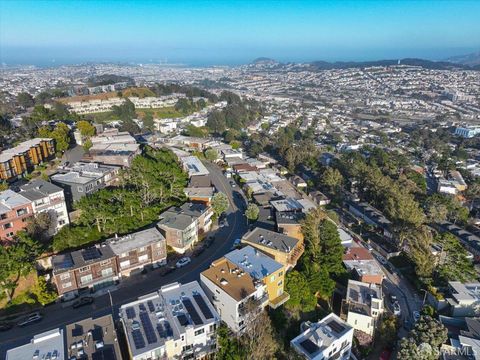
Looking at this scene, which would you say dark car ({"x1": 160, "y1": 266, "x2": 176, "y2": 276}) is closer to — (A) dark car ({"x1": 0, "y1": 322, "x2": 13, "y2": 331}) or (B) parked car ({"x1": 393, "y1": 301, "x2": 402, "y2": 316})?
(A) dark car ({"x1": 0, "y1": 322, "x2": 13, "y2": 331})

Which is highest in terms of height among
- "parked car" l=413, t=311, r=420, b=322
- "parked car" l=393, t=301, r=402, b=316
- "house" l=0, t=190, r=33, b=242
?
"house" l=0, t=190, r=33, b=242

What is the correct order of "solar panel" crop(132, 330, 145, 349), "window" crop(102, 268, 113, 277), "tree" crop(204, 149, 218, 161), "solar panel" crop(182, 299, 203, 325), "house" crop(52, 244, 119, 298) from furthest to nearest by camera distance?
"tree" crop(204, 149, 218, 161) < "window" crop(102, 268, 113, 277) < "house" crop(52, 244, 119, 298) < "solar panel" crop(182, 299, 203, 325) < "solar panel" crop(132, 330, 145, 349)

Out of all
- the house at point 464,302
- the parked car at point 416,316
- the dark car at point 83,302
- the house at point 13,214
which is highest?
the house at point 13,214

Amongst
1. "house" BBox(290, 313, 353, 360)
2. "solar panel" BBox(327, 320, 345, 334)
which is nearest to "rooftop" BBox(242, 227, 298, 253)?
"solar panel" BBox(327, 320, 345, 334)

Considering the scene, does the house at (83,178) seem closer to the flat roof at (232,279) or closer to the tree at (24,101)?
the flat roof at (232,279)

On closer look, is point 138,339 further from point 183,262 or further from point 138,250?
point 183,262

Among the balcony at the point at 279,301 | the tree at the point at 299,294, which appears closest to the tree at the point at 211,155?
the tree at the point at 299,294

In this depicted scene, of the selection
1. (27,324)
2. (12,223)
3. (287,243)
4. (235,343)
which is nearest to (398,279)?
(287,243)
